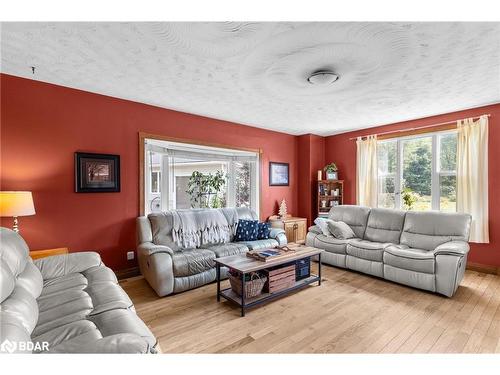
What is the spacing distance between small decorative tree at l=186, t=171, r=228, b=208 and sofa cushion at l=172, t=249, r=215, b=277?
4.01 feet

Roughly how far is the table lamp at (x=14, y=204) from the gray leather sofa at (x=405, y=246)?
368 centimetres

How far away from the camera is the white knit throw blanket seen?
335 centimetres

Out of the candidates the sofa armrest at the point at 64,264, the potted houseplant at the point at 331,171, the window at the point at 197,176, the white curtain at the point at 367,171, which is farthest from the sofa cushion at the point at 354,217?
the sofa armrest at the point at 64,264

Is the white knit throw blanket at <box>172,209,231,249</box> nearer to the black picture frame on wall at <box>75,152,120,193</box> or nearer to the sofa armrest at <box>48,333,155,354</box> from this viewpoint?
the black picture frame on wall at <box>75,152,120,193</box>

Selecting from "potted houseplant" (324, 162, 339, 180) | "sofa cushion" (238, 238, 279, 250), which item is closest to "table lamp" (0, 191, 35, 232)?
"sofa cushion" (238, 238, 279, 250)

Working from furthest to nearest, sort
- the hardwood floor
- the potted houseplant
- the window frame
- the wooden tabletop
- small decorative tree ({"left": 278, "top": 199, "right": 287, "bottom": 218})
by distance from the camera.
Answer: the potted houseplant → small decorative tree ({"left": 278, "top": 199, "right": 287, "bottom": 218}) → the window frame → the wooden tabletop → the hardwood floor

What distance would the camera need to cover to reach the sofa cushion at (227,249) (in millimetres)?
3214

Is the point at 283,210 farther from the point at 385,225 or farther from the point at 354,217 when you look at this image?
the point at 385,225

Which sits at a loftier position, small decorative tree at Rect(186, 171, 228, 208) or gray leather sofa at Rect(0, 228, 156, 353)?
small decorative tree at Rect(186, 171, 228, 208)

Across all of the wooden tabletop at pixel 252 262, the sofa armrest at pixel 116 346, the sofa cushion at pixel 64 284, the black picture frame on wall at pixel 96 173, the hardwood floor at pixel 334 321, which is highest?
the black picture frame on wall at pixel 96 173

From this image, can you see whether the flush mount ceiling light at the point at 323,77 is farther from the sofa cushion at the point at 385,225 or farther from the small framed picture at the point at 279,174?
the small framed picture at the point at 279,174

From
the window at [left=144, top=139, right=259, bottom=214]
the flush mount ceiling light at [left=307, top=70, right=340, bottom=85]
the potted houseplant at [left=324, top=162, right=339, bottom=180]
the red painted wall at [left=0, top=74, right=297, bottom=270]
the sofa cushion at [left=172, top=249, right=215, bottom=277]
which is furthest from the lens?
the potted houseplant at [left=324, top=162, right=339, bottom=180]

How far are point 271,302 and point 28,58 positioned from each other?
3.27 m
